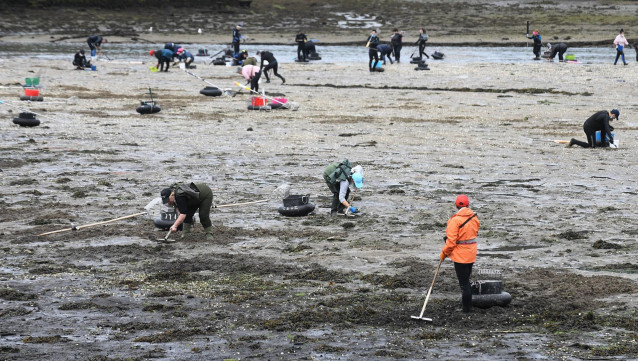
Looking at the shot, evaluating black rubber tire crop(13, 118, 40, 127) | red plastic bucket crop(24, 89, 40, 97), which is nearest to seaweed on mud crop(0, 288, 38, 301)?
black rubber tire crop(13, 118, 40, 127)

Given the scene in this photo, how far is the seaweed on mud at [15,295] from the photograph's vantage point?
11.8 m

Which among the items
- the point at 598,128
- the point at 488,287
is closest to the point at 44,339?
the point at 488,287

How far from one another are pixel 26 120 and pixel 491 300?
19642mm

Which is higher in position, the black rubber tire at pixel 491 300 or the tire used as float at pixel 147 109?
the black rubber tire at pixel 491 300

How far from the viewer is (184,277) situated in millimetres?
12844

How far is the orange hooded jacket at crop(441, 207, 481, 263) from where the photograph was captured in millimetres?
11055

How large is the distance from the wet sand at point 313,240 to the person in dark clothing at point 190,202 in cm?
30

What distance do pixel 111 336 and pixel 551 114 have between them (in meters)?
22.9

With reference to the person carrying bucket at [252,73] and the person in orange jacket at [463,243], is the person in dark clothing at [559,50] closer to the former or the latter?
the person carrying bucket at [252,73]

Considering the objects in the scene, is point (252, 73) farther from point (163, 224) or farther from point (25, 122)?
point (163, 224)

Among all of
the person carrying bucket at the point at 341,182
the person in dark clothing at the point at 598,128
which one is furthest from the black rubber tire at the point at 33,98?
the person carrying bucket at the point at 341,182

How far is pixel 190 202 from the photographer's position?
14.6 meters

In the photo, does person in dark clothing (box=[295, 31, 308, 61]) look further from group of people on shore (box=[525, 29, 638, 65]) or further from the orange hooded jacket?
the orange hooded jacket

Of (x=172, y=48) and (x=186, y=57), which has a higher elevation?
(x=172, y=48)
